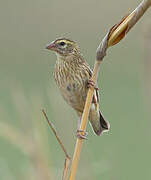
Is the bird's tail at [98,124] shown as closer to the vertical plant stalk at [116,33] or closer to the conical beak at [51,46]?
the conical beak at [51,46]

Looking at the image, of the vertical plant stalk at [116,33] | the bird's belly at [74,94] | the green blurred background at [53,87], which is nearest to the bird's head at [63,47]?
the bird's belly at [74,94]

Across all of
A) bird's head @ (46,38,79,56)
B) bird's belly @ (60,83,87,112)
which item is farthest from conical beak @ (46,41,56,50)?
bird's belly @ (60,83,87,112)

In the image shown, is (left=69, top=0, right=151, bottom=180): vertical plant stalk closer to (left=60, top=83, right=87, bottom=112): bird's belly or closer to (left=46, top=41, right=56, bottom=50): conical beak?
(left=46, top=41, right=56, bottom=50): conical beak

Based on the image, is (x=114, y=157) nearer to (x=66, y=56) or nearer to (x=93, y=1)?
(x=66, y=56)

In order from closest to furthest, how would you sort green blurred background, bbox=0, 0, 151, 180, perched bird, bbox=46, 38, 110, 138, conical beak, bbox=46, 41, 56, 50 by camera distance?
green blurred background, bbox=0, 0, 151, 180
conical beak, bbox=46, 41, 56, 50
perched bird, bbox=46, 38, 110, 138

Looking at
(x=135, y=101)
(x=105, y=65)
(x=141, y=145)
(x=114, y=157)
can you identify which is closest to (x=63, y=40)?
(x=114, y=157)

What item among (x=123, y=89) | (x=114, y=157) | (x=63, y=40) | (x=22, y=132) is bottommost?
(x=123, y=89)

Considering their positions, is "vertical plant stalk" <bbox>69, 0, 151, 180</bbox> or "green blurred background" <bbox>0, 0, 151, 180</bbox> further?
"green blurred background" <bbox>0, 0, 151, 180</bbox>
